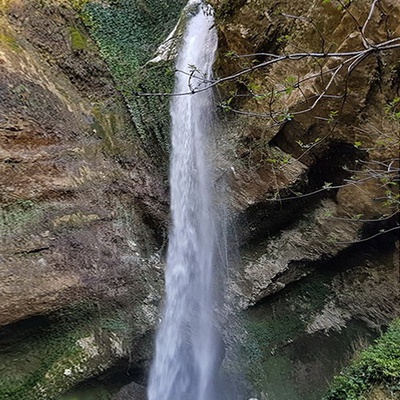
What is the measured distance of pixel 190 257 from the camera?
6438mm

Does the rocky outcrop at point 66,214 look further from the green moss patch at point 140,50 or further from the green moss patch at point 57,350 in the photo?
the green moss patch at point 140,50

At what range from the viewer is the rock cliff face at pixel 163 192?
4.67m

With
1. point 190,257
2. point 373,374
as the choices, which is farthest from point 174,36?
point 373,374

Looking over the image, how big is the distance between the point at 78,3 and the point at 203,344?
6866mm

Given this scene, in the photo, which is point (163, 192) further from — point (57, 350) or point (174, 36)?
point (174, 36)

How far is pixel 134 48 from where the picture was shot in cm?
757

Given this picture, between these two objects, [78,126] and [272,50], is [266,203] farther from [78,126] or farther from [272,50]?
[78,126]

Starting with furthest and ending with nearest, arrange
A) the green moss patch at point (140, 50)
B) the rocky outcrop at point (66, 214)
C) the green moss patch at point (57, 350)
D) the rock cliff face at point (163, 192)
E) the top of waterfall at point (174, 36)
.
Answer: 1. the top of waterfall at point (174, 36)
2. the green moss patch at point (140, 50)
3. the rock cliff face at point (163, 192)
4. the rocky outcrop at point (66, 214)
5. the green moss patch at point (57, 350)

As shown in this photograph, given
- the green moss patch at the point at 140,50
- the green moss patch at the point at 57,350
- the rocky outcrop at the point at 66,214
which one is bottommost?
the green moss patch at the point at 57,350

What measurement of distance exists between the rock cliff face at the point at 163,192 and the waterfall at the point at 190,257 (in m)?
0.29

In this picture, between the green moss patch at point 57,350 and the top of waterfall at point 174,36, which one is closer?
the green moss patch at point 57,350

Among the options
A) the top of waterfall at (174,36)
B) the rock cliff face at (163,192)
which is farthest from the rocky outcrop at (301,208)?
the top of waterfall at (174,36)

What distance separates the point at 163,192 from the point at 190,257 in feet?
3.98

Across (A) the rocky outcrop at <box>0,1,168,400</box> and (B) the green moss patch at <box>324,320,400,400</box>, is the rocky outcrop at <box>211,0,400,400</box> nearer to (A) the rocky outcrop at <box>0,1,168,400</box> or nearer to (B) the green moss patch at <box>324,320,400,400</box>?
(B) the green moss patch at <box>324,320,400,400</box>
